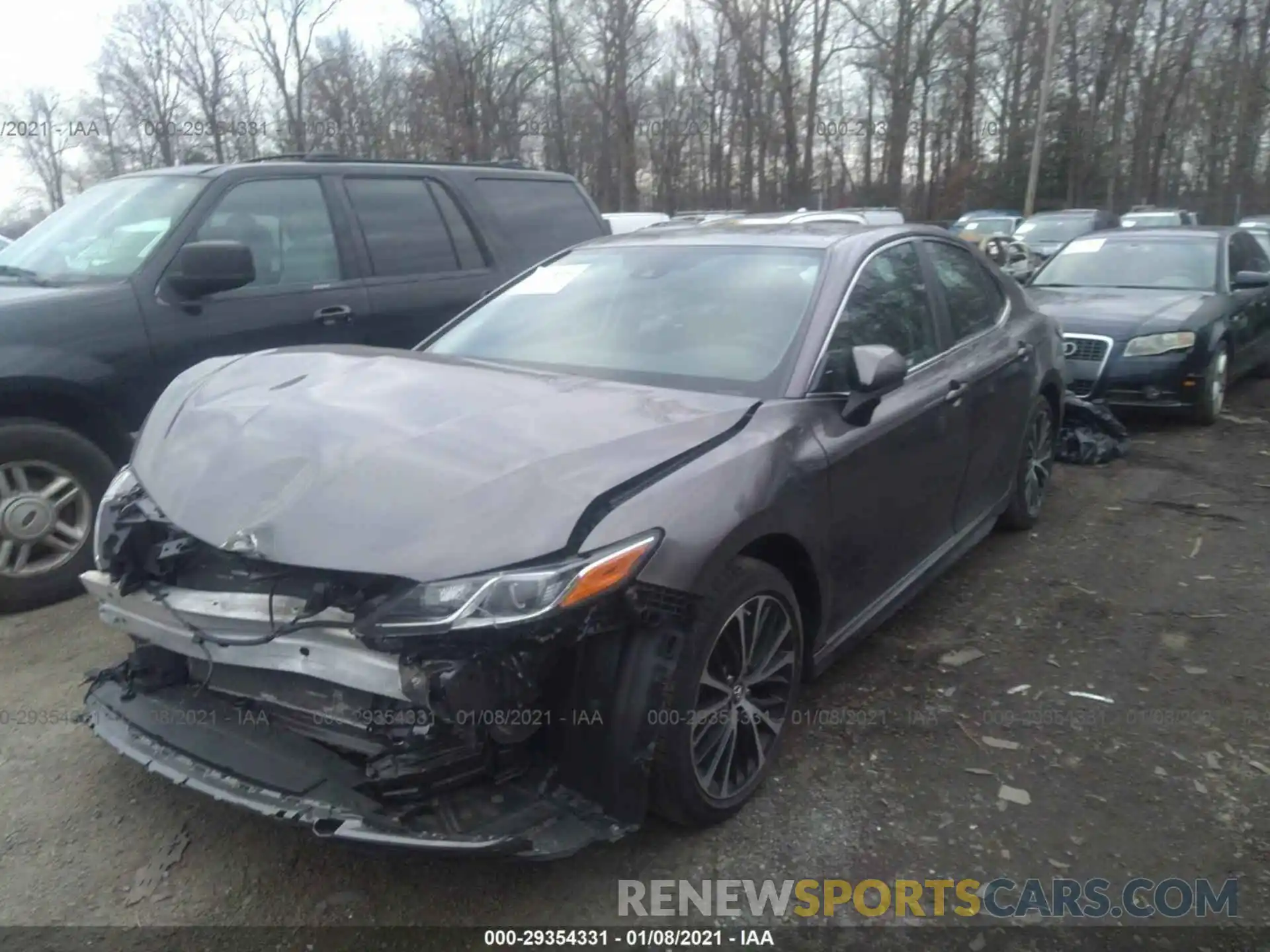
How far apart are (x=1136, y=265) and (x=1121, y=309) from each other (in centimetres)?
125

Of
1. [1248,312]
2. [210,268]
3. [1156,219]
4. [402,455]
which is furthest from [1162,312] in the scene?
[1156,219]

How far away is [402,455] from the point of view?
2.63 meters

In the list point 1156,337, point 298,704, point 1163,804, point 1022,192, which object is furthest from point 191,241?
point 1022,192

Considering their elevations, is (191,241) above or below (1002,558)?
above

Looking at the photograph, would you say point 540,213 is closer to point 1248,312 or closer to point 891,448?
point 891,448

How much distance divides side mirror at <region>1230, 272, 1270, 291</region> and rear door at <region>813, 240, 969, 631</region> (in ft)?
19.5

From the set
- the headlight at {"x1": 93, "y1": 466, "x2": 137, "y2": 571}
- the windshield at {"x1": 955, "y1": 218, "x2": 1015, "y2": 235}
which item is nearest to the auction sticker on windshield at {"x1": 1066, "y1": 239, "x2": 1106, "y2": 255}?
the headlight at {"x1": 93, "y1": 466, "x2": 137, "y2": 571}

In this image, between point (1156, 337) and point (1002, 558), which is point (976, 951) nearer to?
point (1002, 558)

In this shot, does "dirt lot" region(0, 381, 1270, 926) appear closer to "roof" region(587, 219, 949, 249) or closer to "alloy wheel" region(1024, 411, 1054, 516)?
"alloy wheel" region(1024, 411, 1054, 516)

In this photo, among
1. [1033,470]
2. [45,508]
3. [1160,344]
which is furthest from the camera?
[1160,344]

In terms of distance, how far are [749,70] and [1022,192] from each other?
1283 centimetres

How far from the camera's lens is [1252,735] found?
3.46 metres

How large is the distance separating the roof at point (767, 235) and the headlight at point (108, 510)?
7.13 feet

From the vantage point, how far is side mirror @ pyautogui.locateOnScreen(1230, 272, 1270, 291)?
28.0 ft
